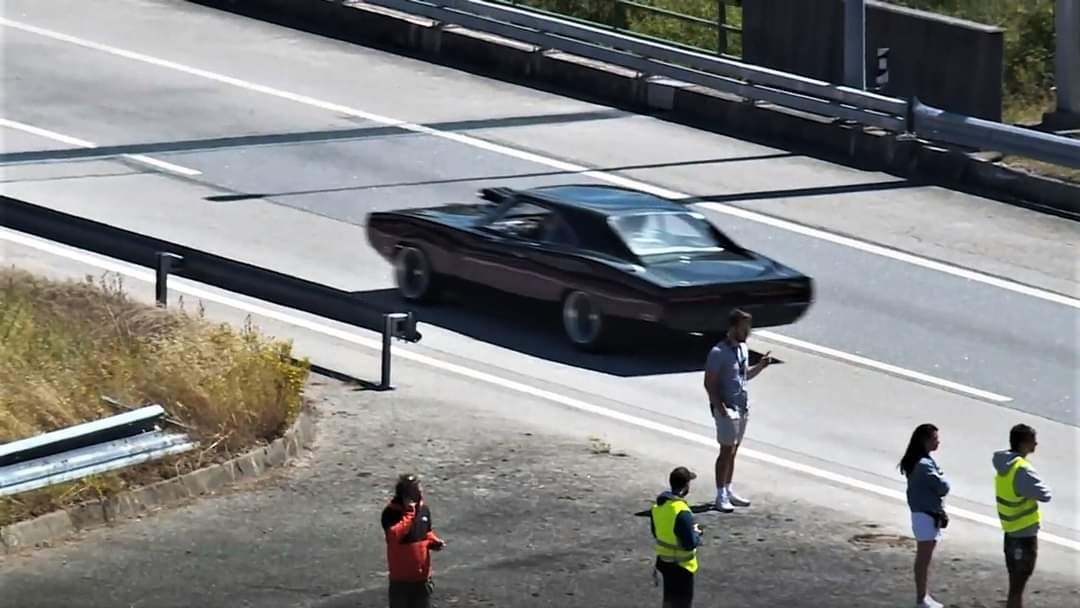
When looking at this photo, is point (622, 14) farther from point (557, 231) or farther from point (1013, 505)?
point (1013, 505)

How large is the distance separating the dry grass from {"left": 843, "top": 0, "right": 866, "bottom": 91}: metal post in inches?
462

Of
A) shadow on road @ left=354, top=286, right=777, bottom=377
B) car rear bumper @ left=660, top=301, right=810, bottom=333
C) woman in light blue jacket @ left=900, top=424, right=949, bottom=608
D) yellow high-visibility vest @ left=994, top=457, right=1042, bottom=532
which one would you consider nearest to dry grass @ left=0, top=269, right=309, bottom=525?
shadow on road @ left=354, top=286, right=777, bottom=377

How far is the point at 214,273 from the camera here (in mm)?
18469

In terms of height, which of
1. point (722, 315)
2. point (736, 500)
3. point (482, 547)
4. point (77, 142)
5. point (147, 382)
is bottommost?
point (77, 142)

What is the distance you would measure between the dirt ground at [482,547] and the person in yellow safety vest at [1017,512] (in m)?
0.48

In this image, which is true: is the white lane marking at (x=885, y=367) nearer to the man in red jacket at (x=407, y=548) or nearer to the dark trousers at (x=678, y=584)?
the dark trousers at (x=678, y=584)

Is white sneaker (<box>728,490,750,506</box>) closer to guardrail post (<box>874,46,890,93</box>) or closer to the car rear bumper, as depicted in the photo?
the car rear bumper

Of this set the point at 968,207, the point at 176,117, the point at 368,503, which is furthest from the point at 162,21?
the point at 368,503

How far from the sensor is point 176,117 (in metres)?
26.6

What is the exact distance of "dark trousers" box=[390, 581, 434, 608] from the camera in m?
11.1

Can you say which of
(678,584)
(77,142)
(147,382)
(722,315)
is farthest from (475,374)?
(77,142)

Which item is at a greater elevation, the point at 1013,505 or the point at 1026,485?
the point at 1026,485

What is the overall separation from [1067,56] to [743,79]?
395 centimetres

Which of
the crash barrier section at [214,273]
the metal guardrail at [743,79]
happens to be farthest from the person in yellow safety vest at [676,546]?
the metal guardrail at [743,79]
